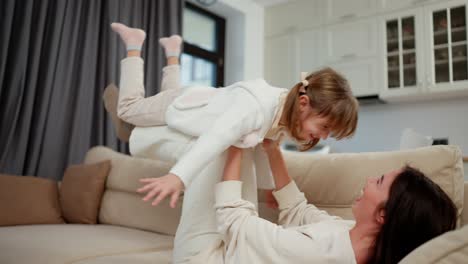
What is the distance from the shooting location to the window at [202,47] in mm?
4543

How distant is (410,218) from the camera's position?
2.89ft

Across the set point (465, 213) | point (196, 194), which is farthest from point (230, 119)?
point (465, 213)

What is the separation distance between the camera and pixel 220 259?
1098mm

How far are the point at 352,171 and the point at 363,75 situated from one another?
2953 millimetres

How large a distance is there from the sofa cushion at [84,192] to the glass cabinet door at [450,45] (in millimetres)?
3078

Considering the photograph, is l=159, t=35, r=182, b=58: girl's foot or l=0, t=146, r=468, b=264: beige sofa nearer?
l=0, t=146, r=468, b=264: beige sofa

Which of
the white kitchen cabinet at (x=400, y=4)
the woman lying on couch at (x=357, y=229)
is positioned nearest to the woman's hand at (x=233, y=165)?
the woman lying on couch at (x=357, y=229)

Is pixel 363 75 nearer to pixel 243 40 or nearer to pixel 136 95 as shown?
pixel 243 40

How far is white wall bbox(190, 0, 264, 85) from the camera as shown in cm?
480

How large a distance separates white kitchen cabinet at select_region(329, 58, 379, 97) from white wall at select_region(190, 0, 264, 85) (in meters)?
1.13

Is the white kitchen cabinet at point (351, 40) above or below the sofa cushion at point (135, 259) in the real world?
above

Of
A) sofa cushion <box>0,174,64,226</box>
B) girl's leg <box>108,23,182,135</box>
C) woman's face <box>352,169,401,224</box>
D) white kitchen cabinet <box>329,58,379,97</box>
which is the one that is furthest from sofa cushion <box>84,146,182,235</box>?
white kitchen cabinet <box>329,58,379,97</box>

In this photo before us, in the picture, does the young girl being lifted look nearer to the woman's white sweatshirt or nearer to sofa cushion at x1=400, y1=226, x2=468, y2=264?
the woman's white sweatshirt

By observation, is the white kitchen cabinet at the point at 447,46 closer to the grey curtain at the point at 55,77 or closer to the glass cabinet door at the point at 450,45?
the glass cabinet door at the point at 450,45
